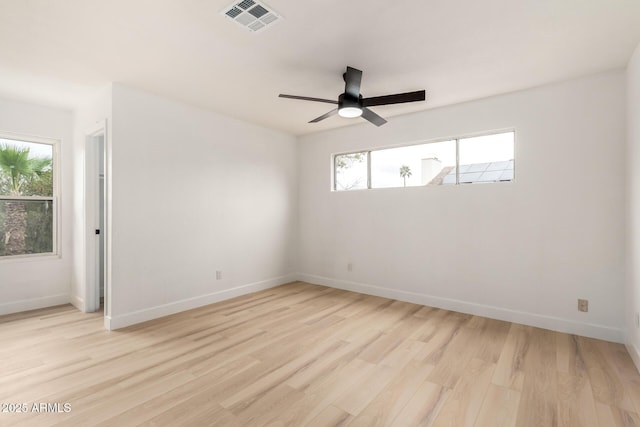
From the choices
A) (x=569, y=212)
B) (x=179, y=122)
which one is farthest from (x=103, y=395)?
(x=569, y=212)

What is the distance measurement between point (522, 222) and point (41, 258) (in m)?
6.11

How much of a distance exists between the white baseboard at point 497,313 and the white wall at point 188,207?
154 centimetres

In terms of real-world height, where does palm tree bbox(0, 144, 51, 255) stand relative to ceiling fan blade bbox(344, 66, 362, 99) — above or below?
below

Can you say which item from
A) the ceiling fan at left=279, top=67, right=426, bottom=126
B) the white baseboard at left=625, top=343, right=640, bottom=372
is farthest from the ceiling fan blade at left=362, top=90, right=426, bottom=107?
the white baseboard at left=625, top=343, right=640, bottom=372

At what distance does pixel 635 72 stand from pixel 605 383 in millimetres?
2597

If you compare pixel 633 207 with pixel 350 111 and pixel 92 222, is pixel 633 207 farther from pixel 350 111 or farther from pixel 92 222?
pixel 92 222

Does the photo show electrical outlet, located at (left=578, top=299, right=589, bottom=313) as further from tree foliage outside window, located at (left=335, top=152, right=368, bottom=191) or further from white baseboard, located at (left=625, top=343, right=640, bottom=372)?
tree foliage outside window, located at (left=335, top=152, right=368, bottom=191)

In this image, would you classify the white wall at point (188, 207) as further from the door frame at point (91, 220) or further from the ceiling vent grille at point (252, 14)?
the ceiling vent grille at point (252, 14)

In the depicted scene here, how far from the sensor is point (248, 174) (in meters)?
4.94

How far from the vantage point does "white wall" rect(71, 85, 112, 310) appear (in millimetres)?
3771

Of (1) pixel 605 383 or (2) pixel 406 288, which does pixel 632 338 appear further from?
(2) pixel 406 288

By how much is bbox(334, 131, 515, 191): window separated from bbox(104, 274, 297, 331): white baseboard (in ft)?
6.86

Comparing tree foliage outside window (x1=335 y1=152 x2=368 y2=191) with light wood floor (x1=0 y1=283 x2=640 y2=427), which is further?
tree foliage outside window (x1=335 y1=152 x2=368 y2=191)

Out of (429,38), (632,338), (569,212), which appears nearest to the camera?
(429,38)
